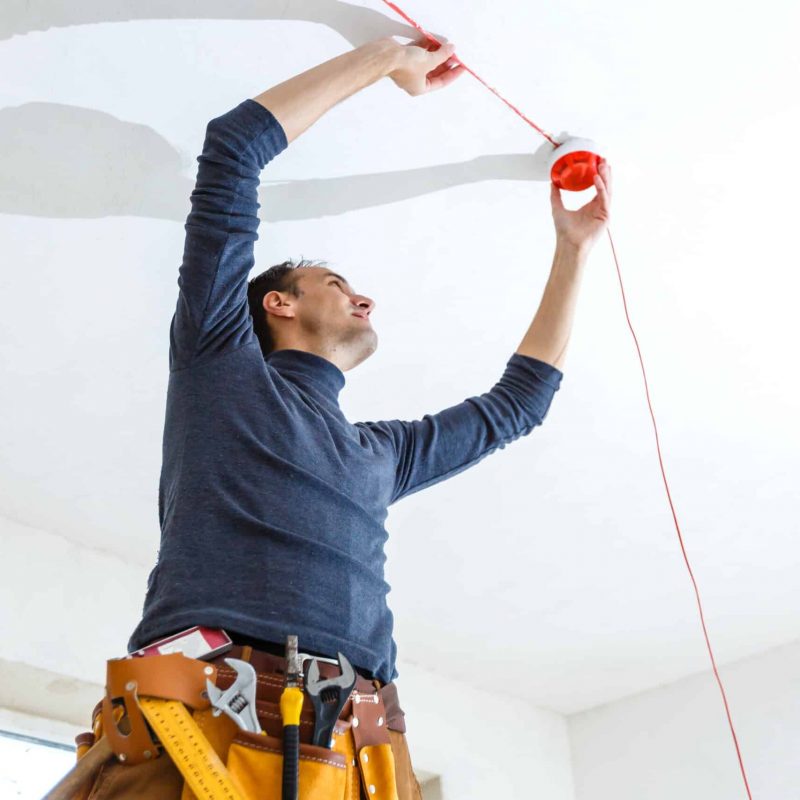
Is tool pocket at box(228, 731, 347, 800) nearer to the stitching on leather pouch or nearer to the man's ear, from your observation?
the stitching on leather pouch

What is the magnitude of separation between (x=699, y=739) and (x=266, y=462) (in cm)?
288

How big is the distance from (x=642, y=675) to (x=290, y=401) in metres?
2.84

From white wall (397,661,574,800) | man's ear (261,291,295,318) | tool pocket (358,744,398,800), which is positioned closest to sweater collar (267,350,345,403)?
man's ear (261,291,295,318)

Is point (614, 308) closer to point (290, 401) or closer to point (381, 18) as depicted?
point (381, 18)

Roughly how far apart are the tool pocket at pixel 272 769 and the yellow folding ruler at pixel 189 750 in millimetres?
18

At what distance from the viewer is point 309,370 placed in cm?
142

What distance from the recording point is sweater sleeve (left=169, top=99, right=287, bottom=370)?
4.03ft

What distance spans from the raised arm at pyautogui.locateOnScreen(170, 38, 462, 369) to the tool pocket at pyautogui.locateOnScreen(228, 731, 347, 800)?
0.47 meters

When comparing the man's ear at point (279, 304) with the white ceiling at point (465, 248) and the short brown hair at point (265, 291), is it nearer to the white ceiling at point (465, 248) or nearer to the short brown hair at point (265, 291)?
the short brown hair at point (265, 291)

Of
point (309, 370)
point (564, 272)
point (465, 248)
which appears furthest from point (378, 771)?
point (465, 248)

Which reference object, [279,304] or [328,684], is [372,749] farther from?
[279,304]

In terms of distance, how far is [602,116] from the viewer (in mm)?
1791

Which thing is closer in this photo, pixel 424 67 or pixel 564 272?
pixel 424 67

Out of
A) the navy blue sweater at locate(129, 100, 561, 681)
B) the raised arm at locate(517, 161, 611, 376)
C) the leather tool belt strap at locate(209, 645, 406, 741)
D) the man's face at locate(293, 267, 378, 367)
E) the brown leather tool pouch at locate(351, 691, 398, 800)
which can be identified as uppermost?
the raised arm at locate(517, 161, 611, 376)
